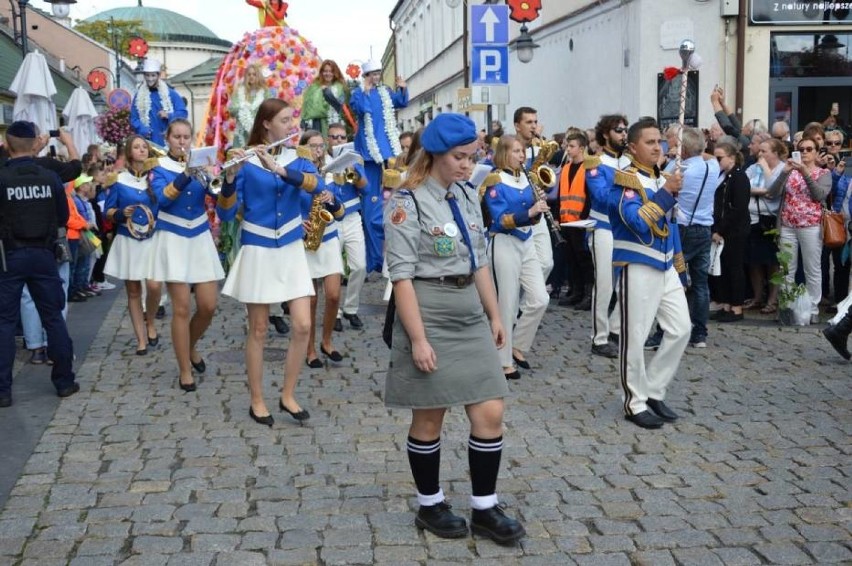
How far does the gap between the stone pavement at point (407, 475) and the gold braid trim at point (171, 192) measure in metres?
1.47

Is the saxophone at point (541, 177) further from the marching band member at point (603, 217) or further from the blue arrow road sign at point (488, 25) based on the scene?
the blue arrow road sign at point (488, 25)

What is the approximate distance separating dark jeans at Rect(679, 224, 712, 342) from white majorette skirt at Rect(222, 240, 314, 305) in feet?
13.3

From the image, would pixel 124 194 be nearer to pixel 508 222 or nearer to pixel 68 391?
pixel 68 391

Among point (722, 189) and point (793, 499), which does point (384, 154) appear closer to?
point (722, 189)

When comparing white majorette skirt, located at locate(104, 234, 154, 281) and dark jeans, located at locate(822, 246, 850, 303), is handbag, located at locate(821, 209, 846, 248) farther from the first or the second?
white majorette skirt, located at locate(104, 234, 154, 281)

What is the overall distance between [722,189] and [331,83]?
451 cm

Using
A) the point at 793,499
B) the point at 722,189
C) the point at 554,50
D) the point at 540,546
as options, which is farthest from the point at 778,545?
the point at 554,50

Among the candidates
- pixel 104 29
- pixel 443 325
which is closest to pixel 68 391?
pixel 443 325

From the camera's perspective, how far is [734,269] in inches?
414

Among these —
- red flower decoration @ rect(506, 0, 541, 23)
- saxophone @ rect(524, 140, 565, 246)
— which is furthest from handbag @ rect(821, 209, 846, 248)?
red flower decoration @ rect(506, 0, 541, 23)

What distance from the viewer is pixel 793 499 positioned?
5.25m

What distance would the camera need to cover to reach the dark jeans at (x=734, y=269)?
10457 mm

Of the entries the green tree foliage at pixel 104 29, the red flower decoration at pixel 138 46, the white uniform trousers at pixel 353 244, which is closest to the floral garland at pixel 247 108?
the white uniform trousers at pixel 353 244

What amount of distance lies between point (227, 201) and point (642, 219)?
269 centimetres
